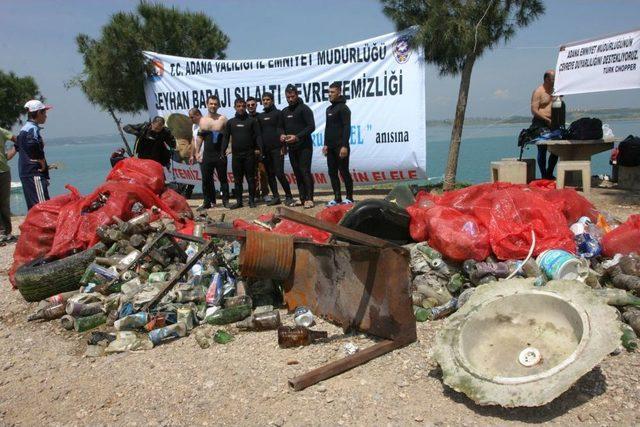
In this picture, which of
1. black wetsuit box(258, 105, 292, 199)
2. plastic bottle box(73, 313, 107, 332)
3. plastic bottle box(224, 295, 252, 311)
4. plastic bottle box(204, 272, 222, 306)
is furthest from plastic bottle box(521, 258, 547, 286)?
black wetsuit box(258, 105, 292, 199)

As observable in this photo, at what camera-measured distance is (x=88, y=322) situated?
443 centimetres

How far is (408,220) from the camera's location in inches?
199

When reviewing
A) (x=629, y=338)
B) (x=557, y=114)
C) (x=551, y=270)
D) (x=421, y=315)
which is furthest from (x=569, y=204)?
(x=557, y=114)

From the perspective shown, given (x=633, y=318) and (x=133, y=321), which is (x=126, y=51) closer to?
(x=133, y=321)

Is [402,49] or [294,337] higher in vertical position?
[402,49]

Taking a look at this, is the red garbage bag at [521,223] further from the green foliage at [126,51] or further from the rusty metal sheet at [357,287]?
the green foliage at [126,51]

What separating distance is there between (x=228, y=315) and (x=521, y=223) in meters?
2.65

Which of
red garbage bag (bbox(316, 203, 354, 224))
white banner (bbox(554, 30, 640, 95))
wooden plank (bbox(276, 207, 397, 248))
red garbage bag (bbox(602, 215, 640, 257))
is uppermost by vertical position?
white banner (bbox(554, 30, 640, 95))

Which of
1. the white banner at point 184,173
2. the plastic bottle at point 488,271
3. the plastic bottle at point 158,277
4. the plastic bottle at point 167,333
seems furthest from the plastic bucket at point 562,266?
the white banner at point 184,173

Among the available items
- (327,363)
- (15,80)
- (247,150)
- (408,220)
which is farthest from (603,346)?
(15,80)

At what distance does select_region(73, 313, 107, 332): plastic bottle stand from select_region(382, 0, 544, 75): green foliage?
6574 millimetres

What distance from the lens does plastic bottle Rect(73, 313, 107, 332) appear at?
4414mm

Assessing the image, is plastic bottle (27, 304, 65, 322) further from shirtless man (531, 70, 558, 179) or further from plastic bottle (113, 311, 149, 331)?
shirtless man (531, 70, 558, 179)

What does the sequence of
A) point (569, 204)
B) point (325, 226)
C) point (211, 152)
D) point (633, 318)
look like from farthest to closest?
point (211, 152)
point (569, 204)
point (633, 318)
point (325, 226)
